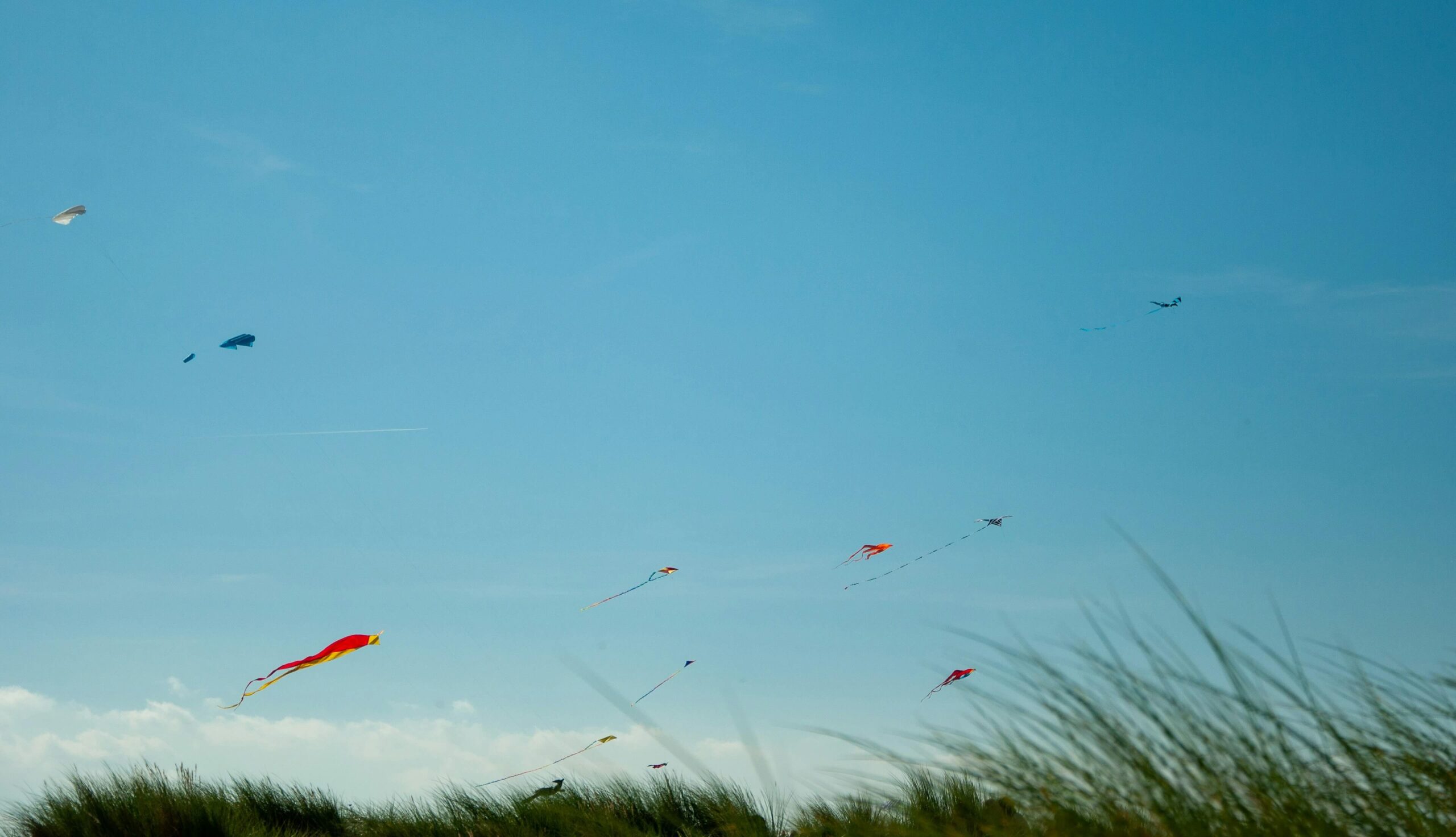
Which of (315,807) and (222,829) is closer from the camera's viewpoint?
(222,829)

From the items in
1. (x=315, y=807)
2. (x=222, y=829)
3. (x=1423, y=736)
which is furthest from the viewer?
(x=315, y=807)

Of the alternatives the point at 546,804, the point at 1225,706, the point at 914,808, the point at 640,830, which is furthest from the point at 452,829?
the point at 1225,706

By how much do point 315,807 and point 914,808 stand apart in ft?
29.0

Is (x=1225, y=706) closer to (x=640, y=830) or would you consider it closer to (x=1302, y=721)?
(x=1302, y=721)

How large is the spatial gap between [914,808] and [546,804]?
225 inches

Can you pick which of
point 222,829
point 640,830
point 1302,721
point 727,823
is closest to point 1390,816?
point 1302,721

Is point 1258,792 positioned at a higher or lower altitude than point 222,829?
higher

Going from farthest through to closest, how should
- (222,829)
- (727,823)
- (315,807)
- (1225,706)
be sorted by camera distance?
1. (315,807)
2. (222,829)
3. (727,823)
4. (1225,706)

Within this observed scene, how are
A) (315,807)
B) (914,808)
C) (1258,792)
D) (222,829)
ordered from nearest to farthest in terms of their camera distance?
(1258,792)
(914,808)
(222,829)
(315,807)

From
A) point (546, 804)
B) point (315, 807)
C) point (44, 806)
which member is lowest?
point (315, 807)

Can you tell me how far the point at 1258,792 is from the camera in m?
3.21

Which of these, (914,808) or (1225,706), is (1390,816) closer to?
(1225,706)

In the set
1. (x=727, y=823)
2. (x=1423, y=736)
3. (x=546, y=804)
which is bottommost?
(x=546, y=804)

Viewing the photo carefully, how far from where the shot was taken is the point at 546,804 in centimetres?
980
